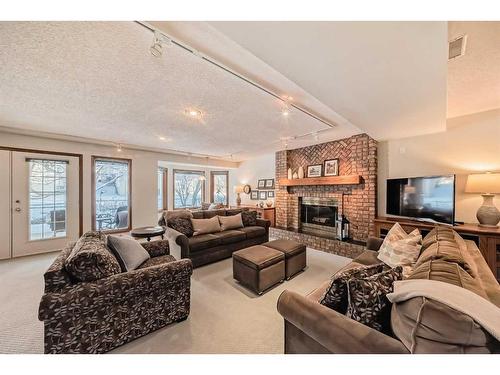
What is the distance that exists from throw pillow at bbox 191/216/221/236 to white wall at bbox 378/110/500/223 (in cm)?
348

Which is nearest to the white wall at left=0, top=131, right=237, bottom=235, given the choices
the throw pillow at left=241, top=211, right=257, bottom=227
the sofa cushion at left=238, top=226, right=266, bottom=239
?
the throw pillow at left=241, top=211, right=257, bottom=227

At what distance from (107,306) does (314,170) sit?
438 cm

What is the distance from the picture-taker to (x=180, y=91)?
7.11ft

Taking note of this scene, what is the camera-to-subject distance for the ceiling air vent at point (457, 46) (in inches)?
56.7

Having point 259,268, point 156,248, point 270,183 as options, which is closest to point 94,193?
point 156,248

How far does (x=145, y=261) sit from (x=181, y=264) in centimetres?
62

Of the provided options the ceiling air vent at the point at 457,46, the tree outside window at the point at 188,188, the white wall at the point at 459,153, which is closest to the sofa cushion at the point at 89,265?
the ceiling air vent at the point at 457,46

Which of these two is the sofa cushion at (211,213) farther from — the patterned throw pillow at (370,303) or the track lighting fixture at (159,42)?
the patterned throw pillow at (370,303)

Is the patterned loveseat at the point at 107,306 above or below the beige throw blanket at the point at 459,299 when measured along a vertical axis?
below

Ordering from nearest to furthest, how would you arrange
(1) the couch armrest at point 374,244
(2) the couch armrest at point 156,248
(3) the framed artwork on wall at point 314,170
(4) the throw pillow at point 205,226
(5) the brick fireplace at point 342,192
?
(2) the couch armrest at point 156,248 → (1) the couch armrest at point 374,244 → (4) the throw pillow at point 205,226 → (5) the brick fireplace at point 342,192 → (3) the framed artwork on wall at point 314,170

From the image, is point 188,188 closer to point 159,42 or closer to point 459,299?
point 159,42

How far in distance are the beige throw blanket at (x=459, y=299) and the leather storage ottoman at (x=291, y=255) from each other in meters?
1.88
